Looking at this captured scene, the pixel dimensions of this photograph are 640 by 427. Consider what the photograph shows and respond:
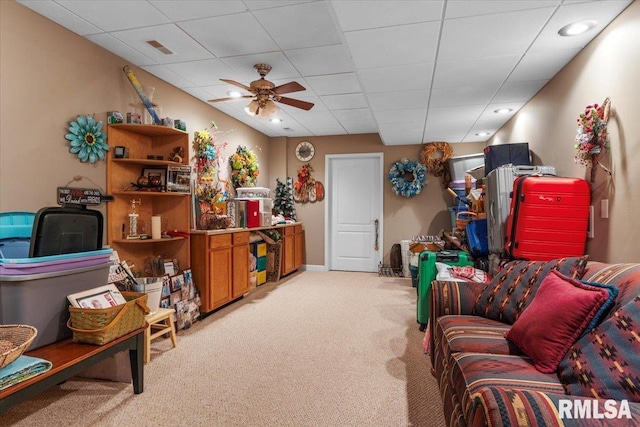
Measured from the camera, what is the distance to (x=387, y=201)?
6.08 meters

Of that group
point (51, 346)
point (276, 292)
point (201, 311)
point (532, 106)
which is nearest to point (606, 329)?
point (51, 346)

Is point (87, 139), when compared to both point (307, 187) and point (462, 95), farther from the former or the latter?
point (307, 187)

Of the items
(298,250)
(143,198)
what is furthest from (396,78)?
(298,250)

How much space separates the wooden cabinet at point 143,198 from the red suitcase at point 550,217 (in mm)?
3019

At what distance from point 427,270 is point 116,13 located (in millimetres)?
3349

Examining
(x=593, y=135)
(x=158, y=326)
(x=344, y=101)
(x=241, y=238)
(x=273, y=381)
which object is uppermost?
(x=344, y=101)

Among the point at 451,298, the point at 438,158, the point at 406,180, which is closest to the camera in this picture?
the point at 451,298

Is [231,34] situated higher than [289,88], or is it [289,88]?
[231,34]

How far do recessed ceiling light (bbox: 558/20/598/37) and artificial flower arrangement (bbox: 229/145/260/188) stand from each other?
13.0 feet

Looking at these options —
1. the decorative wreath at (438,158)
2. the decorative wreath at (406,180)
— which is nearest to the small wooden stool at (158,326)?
the decorative wreath at (406,180)

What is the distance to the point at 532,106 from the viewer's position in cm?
344

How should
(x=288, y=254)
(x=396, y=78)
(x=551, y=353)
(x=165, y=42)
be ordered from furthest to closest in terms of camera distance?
(x=288, y=254), (x=396, y=78), (x=165, y=42), (x=551, y=353)

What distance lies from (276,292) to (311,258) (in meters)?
1.73

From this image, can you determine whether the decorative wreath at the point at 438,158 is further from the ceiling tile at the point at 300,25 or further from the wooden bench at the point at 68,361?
the wooden bench at the point at 68,361
